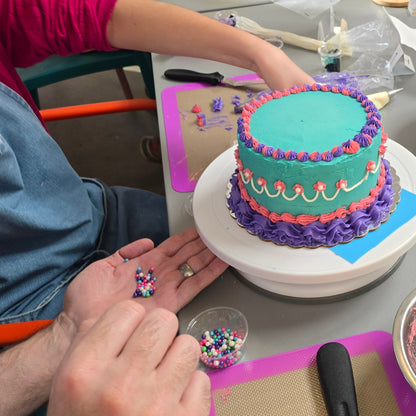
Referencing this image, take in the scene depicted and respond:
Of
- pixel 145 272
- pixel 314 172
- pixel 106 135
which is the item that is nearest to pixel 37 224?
pixel 145 272

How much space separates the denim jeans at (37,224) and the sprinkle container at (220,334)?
36 cm

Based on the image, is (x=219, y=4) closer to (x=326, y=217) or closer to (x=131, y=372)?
(x=326, y=217)

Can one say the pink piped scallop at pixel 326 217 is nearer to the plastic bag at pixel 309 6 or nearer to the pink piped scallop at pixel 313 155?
the pink piped scallop at pixel 313 155

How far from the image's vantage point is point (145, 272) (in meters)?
0.77

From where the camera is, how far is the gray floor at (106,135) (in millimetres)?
2312

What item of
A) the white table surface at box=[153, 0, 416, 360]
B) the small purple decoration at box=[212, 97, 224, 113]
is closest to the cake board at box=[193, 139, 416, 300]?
the white table surface at box=[153, 0, 416, 360]

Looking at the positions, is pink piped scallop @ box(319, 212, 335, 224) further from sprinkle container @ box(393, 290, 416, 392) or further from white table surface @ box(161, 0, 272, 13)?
white table surface @ box(161, 0, 272, 13)

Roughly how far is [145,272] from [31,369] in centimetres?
25

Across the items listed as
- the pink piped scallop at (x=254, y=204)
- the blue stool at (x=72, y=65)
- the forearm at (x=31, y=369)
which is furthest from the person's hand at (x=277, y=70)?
the blue stool at (x=72, y=65)

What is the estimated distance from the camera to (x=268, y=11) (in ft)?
4.90

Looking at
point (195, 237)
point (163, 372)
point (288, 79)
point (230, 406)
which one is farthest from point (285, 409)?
point (288, 79)

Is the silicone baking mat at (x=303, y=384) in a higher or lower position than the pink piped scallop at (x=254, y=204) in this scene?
lower

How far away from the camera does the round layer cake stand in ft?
2.02

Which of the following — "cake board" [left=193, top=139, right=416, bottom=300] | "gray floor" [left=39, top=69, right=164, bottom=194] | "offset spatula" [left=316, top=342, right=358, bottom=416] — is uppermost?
"cake board" [left=193, top=139, right=416, bottom=300]
